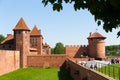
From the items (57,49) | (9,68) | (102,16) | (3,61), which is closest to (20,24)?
(9,68)

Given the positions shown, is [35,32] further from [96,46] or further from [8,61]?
[8,61]

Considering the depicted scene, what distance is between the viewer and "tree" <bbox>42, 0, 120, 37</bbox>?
134 inches

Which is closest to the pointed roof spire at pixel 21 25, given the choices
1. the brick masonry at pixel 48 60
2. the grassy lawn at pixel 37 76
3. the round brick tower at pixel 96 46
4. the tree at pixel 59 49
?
the brick masonry at pixel 48 60

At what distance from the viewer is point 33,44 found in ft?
185

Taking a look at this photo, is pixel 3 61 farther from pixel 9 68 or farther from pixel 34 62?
pixel 34 62

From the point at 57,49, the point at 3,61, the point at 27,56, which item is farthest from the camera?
the point at 57,49

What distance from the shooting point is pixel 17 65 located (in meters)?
41.4

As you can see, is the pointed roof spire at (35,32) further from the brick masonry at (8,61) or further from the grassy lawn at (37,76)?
the grassy lawn at (37,76)

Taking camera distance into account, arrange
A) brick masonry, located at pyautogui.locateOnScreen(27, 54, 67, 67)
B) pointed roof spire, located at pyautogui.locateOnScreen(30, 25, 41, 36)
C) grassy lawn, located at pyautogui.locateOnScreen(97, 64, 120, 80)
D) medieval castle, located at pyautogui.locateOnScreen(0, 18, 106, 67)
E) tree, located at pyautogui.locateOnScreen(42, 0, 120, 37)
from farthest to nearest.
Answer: pointed roof spire, located at pyautogui.locateOnScreen(30, 25, 41, 36) < brick masonry, located at pyautogui.locateOnScreen(27, 54, 67, 67) < medieval castle, located at pyautogui.locateOnScreen(0, 18, 106, 67) < grassy lawn, located at pyautogui.locateOnScreen(97, 64, 120, 80) < tree, located at pyautogui.locateOnScreen(42, 0, 120, 37)

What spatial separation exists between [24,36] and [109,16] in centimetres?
4133

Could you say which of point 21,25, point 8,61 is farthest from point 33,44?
point 8,61

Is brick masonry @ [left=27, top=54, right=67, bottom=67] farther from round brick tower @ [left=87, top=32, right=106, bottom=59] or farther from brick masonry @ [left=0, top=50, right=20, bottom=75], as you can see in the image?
round brick tower @ [left=87, top=32, right=106, bottom=59]

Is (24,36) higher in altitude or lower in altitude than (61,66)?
higher

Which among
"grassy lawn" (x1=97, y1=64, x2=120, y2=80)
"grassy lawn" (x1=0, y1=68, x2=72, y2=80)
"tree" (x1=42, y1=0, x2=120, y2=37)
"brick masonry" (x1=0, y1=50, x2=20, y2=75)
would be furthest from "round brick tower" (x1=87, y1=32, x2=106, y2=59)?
"tree" (x1=42, y1=0, x2=120, y2=37)
